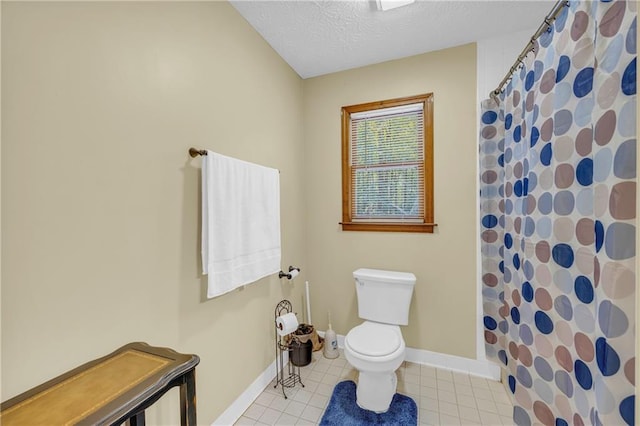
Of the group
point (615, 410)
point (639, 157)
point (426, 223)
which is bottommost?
point (615, 410)

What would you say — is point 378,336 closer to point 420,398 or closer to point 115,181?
point 420,398

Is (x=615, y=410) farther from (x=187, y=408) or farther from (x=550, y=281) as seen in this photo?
(x=187, y=408)

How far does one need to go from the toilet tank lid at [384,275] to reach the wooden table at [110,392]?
1.47 m

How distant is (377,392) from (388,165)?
65.7 inches

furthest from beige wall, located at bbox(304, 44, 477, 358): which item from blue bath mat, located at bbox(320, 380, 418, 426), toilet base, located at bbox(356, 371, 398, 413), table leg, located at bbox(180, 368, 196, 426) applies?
table leg, located at bbox(180, 368, 196, 426)

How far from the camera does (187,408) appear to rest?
3.07ft

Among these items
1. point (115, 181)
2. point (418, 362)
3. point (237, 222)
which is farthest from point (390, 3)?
point (418, 362)

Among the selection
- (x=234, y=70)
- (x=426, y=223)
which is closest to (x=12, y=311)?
(x=234, y=70)

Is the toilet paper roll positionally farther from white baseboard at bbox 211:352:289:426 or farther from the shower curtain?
the shower curtain

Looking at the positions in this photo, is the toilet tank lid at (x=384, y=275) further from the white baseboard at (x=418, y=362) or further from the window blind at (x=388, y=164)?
the white baseboard at (x=418, y=362)

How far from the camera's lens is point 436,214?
216 cm

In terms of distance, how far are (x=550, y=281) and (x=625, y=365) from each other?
1.24ft

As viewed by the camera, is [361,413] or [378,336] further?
[378,336]

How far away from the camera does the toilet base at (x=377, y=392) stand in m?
1.64
